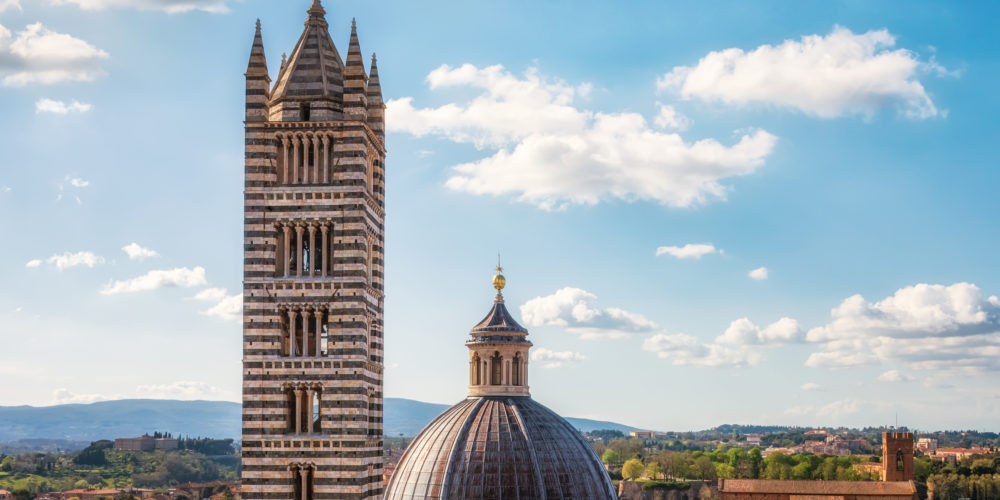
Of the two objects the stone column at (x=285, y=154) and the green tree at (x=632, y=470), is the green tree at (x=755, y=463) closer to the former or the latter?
the green tree at (x=632, y=470)

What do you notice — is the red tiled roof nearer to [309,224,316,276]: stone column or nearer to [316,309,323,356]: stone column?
[316,309,323,356]: stone column

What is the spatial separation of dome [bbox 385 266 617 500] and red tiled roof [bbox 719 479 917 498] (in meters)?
55.4

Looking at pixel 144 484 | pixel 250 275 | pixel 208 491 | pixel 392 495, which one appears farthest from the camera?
pixel 144 484

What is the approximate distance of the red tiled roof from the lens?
3627 inches

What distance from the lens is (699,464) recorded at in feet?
482

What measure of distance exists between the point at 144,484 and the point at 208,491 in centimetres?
2035

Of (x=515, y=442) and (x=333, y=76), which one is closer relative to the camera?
(x=333, y=76)

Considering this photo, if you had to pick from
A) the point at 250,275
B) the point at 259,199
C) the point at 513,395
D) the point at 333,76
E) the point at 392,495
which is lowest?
the point at 392,495

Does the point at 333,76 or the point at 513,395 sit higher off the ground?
the point at 333,76

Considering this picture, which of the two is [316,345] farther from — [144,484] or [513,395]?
[144,484]

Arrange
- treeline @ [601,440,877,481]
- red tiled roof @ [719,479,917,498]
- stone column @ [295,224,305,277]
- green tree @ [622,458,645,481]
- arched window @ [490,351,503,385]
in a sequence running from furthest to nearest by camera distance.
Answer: green tree @ [622,458,645,481] → treeline @ [601,440,877,481] → red tiled roof @ [719,479,917,498] → arched window @ [490,351,503,385] → stone column @ [295,224,305,277]

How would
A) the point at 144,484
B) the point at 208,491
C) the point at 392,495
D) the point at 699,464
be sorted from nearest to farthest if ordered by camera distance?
the point at 392,495 < the point at 208,491 < the point at 144,484 < the point at 699,464

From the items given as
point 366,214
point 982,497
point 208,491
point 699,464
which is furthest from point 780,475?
point 366,214

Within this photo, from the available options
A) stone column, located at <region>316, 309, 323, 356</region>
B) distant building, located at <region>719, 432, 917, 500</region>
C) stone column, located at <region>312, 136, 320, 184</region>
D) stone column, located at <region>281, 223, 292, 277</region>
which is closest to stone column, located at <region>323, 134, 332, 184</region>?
stone column, located at <region>312, 136, 320, 184</region>
